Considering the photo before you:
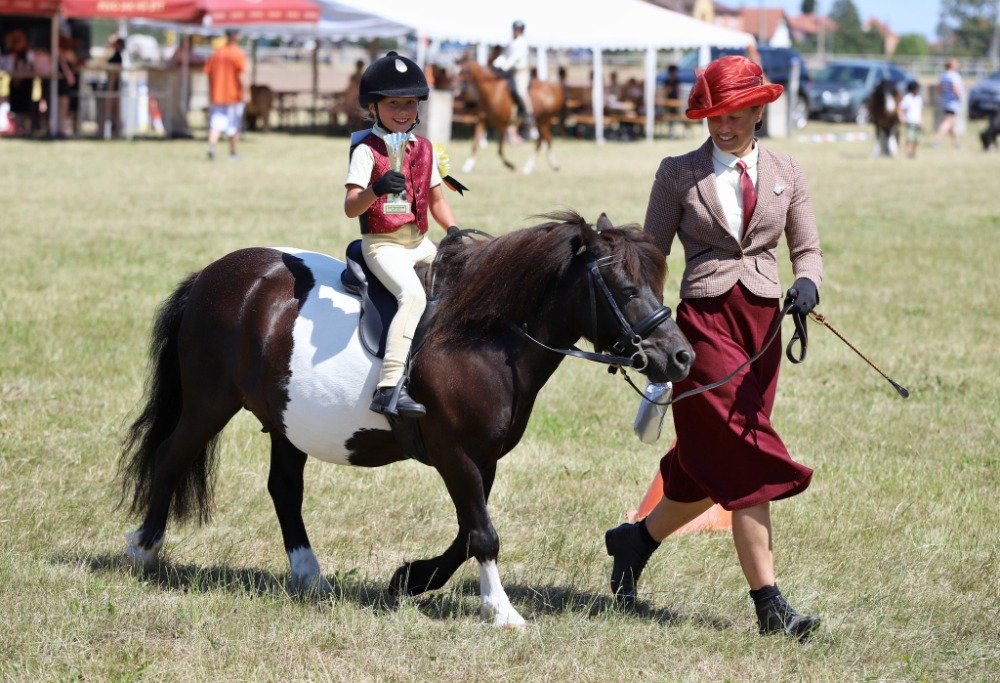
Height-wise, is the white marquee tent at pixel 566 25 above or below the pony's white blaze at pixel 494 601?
above

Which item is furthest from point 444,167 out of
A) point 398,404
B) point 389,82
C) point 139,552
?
point 139,552

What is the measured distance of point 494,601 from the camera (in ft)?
16.0

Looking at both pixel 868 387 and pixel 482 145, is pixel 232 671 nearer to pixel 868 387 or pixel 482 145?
pixel 868 387

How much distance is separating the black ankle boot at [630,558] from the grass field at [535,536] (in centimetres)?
12

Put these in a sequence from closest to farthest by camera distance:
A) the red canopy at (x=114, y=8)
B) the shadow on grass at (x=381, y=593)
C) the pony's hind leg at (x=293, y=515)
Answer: the shadow on grass at (x=381, y=593) → the pony's hind leg at (x=293, y=515) → the red canopy at (x=114, y=8)

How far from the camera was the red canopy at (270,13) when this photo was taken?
92.7ft

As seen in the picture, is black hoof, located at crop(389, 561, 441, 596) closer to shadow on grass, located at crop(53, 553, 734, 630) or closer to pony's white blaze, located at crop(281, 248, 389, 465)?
shadow on grass, located at crop(53, 553, 734, 630)

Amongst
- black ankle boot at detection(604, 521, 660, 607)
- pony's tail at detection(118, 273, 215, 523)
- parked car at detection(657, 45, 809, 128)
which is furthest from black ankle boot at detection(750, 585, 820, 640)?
parked car at detection(657, 45, 809, 128)

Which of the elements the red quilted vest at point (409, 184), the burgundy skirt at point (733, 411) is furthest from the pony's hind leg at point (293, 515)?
the burgundy skirt at point (733, 411)

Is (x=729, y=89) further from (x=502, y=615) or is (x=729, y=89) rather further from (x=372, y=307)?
(x=502, y=615)

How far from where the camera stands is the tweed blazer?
4820 millimetres

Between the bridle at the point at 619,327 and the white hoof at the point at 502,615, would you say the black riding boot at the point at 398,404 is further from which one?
the white hoof at the point at 502,615

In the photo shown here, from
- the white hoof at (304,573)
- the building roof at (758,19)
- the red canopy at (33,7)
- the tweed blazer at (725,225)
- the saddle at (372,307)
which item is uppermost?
the building roof at (758,19)

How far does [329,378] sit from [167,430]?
1127 mm
